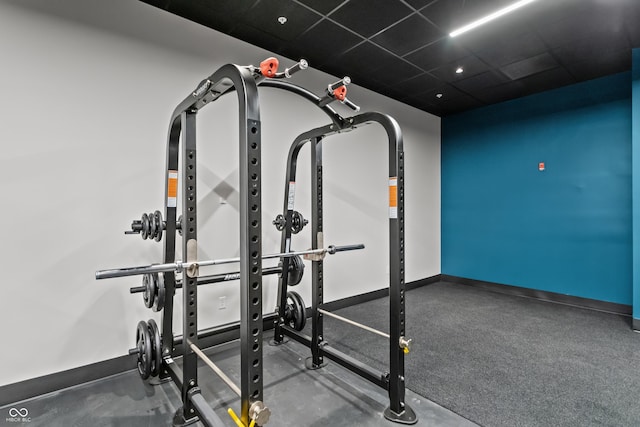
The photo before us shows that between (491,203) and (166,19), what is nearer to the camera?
(166,19)

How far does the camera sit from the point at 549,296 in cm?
428

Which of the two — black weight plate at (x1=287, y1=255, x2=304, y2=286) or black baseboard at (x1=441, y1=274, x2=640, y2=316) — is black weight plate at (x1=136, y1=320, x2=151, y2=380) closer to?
black weight plate at (x1=287, y1=255, x2=304, y2=286)

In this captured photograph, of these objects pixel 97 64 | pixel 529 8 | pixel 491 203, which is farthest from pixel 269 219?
pixel 491 203

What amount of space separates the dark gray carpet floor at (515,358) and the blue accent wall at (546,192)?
603 millimetres

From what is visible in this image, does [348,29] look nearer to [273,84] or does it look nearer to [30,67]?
[273,84]

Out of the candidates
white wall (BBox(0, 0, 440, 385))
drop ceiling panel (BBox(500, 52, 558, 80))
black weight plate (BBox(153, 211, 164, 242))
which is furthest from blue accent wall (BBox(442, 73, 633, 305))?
black weight plate (BBox(153, 211, 164, 242))

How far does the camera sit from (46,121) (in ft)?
6.98

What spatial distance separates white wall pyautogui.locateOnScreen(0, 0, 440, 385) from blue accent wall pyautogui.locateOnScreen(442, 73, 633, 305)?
11.8ft

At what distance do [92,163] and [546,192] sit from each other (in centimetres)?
542

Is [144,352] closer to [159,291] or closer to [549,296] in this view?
[159,291]

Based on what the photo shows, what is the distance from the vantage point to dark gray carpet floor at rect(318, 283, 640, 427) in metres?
1.94

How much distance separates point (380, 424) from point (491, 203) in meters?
4.19

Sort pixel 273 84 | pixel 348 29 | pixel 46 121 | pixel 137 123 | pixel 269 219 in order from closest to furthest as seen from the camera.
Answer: pixel 273 84, pixel 46 121, pixel 137 123, pixel 348 29, pixel 269 219

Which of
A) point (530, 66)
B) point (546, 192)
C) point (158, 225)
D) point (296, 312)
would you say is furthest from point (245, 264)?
point (546, 192)
